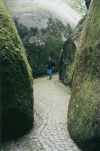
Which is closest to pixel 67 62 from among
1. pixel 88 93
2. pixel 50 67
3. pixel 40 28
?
pixel 50 67

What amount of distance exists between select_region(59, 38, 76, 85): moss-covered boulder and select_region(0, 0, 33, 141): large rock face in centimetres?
675

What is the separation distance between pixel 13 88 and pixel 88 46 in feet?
8.94

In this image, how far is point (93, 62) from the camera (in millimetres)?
12430

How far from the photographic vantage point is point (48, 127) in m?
13.4

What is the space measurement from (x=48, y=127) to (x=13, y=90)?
1.85 m

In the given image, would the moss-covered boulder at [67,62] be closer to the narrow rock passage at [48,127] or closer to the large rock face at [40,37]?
the narrow rock passage at [48,127]

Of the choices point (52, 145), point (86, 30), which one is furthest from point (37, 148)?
point (86, 30)

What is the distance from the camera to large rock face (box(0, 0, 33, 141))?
1233 centimetres

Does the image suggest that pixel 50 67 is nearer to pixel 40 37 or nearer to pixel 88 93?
pixel 40 37

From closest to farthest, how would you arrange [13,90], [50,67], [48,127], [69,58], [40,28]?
[13,90], [48,127], [69,58], [50,67], [40,28]

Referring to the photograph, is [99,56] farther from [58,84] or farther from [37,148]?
[58,84]

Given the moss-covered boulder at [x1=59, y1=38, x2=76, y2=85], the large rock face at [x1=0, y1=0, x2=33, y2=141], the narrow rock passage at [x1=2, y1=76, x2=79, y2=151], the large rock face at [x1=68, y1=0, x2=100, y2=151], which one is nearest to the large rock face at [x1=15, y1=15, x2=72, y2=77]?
the moss-covered boulder at [x1=59, y1=38, x2=76, y2=85]

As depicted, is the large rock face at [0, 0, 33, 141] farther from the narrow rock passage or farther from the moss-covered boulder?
the moss-covered boulder

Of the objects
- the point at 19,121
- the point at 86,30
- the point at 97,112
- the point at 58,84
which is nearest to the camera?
the point at 97,112
